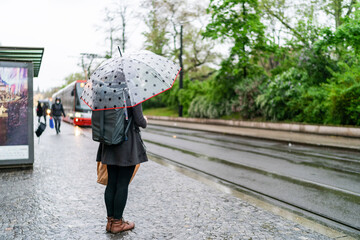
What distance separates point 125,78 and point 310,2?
909 inches

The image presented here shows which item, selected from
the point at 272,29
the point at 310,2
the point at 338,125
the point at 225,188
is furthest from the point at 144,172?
the point at 272,29

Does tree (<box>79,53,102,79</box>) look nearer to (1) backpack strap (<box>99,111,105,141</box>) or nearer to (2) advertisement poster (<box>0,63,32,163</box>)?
(2) advertisement poster (<box>0,63,32,163</box>)

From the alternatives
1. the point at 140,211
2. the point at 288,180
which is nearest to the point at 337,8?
the point at 288,180

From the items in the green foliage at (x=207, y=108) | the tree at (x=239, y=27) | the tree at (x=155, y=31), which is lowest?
the green foliage at (x=207, y=108)

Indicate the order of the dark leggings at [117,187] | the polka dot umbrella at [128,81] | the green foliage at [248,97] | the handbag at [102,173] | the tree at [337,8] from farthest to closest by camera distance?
the green foliage at [248,97] → the tree at [337,8] → the handbag at [102,173] → the dark leggings at [117,187] → the polka dot umbrella at [128,81]

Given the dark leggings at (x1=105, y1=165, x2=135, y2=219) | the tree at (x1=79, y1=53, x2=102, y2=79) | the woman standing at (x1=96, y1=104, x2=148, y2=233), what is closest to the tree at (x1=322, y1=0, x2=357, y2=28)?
the woman standing at (x1=96, y1=104, x2=148, y2=233)

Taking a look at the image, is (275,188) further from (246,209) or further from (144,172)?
(144,172)

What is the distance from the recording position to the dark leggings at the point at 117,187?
3.91m

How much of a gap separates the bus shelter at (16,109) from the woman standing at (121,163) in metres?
4.30

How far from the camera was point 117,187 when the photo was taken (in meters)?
3.93

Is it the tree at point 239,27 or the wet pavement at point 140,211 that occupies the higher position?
the tree at point 239,27

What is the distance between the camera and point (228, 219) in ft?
14.6

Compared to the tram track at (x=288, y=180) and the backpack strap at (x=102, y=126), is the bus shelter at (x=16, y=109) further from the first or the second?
the backpack strap at (x=102, y=126)

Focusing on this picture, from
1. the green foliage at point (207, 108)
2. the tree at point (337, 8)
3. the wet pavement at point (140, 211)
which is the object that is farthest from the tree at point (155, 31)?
the wet pavement at point (140, 211)
